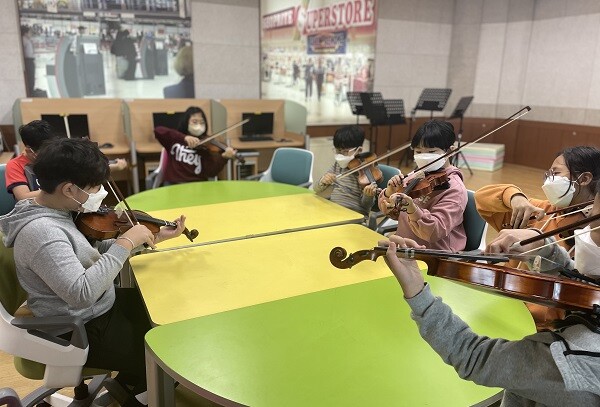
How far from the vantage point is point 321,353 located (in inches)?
44.6

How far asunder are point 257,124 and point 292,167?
6.38 feet

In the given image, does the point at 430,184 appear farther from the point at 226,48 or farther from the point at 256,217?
the point at 226,48

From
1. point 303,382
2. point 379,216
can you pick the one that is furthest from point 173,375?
point 379,216

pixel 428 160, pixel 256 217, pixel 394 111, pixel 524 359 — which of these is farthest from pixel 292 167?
pixel 394 111

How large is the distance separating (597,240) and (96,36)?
5209 mm

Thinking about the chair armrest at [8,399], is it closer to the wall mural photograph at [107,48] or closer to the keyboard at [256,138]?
the keyboard at [256,138]

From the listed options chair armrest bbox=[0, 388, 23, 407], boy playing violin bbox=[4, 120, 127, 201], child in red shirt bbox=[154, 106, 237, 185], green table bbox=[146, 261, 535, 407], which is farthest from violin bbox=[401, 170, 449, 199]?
child in red shirt bbox=[154, 106, 237, 185]

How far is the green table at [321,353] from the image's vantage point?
99cm

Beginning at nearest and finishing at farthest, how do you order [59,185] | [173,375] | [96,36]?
[173,375] → [59,185] → [96,36]

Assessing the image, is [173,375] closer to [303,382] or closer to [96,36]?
[303,382]

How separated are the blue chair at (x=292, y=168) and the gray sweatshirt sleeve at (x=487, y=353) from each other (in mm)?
2543

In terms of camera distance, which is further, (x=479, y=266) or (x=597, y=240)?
(x=479, y=266)

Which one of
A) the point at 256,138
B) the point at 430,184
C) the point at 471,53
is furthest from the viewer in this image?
the point at 471,53

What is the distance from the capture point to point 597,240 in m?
0.84
